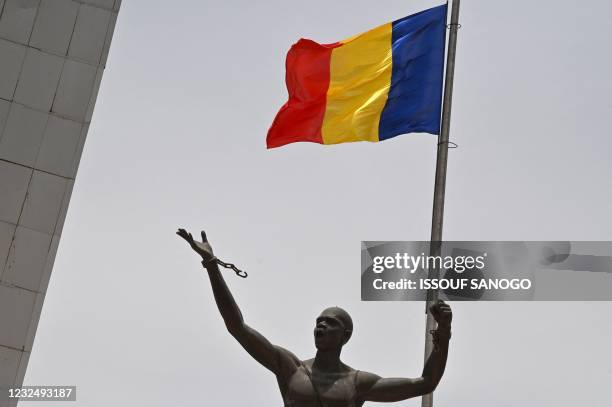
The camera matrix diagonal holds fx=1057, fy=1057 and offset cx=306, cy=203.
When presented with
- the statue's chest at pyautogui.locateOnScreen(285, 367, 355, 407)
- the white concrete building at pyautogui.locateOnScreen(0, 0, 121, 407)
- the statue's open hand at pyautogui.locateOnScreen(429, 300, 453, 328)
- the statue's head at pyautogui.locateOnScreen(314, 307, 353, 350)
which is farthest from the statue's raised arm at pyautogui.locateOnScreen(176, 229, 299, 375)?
the white concrete building at pyautogui.locateOnScreen(0, 0, 121, 407)

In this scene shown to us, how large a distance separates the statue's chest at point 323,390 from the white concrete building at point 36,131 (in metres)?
8.60

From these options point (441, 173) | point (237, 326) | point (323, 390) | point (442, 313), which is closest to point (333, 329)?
point (323, 390)

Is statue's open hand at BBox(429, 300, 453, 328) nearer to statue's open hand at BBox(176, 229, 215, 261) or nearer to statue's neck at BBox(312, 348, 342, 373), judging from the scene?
statue's neck at BBox(312, 348, 342, 373)

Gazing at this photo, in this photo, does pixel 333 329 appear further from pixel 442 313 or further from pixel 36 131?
pixel 36 131

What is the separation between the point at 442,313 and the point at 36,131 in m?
10.6

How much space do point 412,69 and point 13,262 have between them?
6.62 meters

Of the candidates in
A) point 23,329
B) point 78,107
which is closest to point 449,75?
point 78,107

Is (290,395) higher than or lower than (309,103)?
lower

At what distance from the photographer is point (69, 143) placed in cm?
1670

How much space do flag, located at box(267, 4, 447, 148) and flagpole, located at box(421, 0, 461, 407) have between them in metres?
0.25

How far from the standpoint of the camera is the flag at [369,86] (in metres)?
14.4

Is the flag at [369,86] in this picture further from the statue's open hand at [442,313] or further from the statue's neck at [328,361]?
the statue's open hand at [442,313]

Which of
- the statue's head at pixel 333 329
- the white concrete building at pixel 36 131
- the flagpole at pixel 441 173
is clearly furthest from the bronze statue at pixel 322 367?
the white concrete building at pixel 36 131

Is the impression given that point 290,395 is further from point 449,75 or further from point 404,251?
point 449,75
